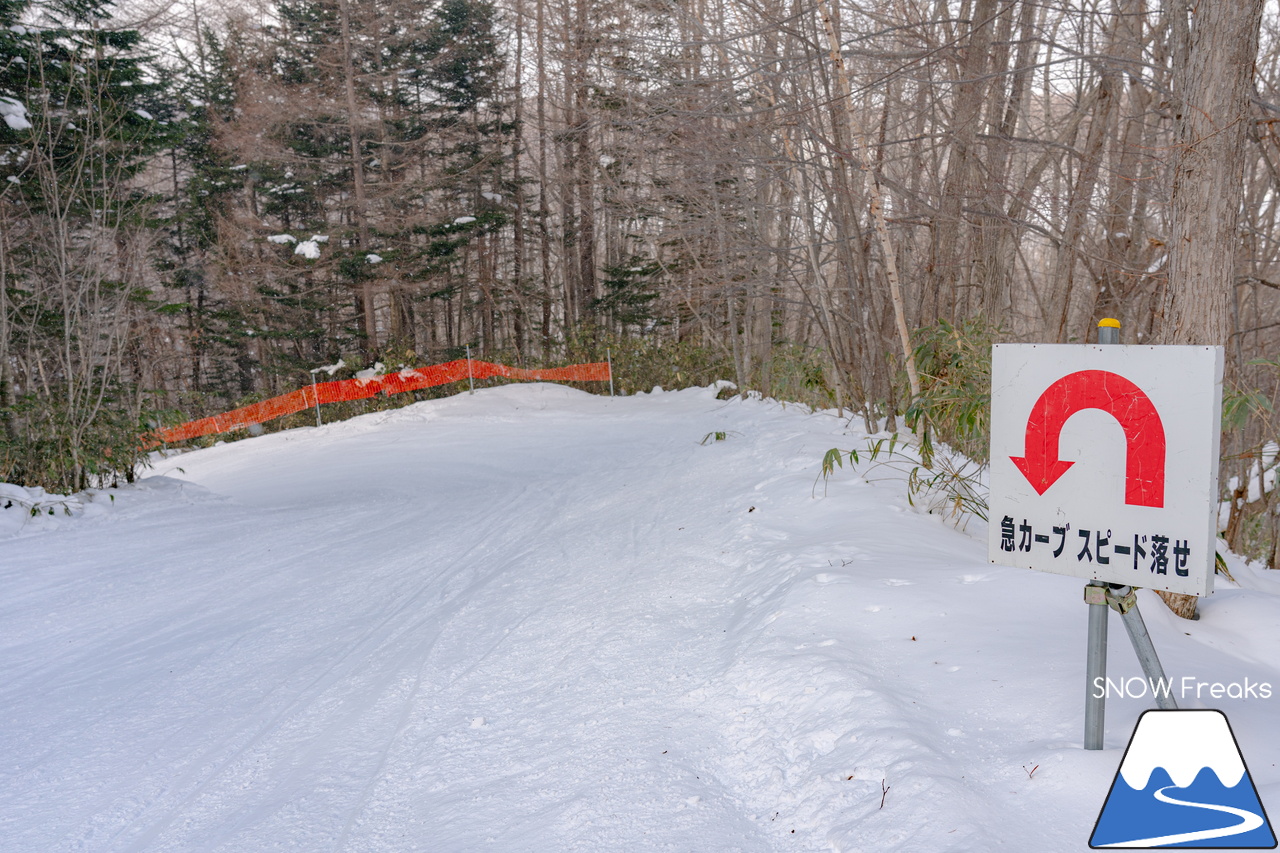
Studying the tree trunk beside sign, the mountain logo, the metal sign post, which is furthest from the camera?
the tree trunk beside sign

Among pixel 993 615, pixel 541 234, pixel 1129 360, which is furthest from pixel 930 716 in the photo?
pixel 541 234

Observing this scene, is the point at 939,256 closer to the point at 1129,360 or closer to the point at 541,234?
the point at 1129,360

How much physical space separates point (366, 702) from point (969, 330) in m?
5.55

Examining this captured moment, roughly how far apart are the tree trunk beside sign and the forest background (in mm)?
13

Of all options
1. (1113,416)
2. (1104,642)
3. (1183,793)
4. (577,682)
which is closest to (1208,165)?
(1113,416)

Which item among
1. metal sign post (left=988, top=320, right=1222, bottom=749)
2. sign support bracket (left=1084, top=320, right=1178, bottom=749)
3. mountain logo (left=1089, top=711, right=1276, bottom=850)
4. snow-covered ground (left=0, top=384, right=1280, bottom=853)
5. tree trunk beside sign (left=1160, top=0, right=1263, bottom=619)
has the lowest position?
snow-covered ground (left=0, top=384, right=1280, bottom=853)

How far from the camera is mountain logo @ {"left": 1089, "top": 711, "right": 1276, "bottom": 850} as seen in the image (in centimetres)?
190

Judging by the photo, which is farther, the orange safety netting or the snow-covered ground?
the orange safety netting

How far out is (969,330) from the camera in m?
6.79

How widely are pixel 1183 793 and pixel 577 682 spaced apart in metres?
2.38

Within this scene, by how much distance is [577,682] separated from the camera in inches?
145

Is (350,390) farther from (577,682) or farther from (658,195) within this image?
(577,682)

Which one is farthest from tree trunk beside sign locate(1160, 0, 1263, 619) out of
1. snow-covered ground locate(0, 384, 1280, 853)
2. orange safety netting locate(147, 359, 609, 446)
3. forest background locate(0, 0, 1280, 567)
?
orange safety netting locate(147, 359, 609, 446)

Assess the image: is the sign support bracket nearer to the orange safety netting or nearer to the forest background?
the forest background
